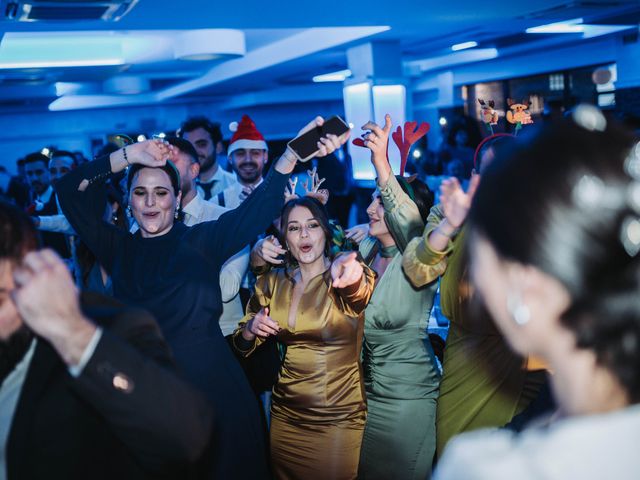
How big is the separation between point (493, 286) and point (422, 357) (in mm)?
1684

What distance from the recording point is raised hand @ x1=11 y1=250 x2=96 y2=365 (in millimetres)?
865

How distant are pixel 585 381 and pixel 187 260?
158cm

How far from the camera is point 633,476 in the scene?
0.62 metres

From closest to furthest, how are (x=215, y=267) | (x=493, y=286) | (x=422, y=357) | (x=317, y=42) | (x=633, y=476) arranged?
(x=633, y=476) < (x=493, y=286) < (x=215, y=267) < (x=422, y=357) < (x=317, y=42)

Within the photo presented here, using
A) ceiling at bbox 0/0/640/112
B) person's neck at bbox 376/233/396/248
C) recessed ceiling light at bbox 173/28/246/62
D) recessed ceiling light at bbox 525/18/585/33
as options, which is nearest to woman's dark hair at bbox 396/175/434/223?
person's neck at bbox 376/233/396/248

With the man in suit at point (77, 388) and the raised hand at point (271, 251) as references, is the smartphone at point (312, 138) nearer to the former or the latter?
the raised hand at point (271, 251)

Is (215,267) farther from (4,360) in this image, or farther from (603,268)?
(603,268)

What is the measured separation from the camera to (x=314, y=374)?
2342 mm

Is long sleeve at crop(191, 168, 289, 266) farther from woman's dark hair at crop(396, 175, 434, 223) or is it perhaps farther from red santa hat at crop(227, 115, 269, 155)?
red santa hat at crop(227, 115, 269, 155)

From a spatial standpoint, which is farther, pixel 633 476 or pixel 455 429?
pixel 455 429

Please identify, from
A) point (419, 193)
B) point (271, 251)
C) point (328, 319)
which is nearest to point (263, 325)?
point (328, 319)

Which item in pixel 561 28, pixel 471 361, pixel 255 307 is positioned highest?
pixel 561 28

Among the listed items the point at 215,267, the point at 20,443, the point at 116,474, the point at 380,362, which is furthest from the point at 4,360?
the point at 380,362

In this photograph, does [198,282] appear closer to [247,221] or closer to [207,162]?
[247,221]
